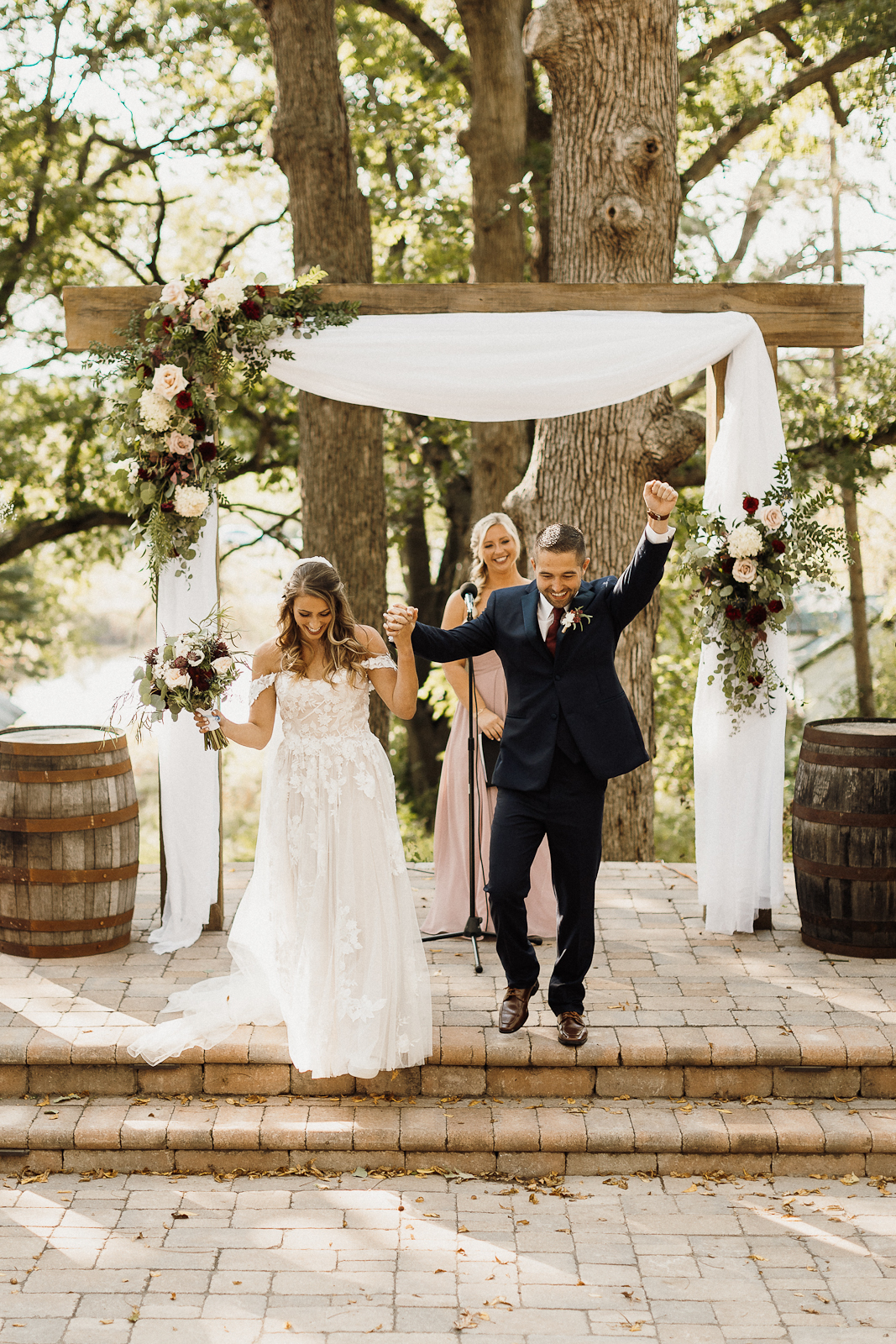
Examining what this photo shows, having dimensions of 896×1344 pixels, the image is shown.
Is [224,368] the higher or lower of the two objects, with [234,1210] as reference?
higher

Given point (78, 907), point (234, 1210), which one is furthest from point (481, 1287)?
point (78, 907)

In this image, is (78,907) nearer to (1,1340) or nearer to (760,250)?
(1,1340)

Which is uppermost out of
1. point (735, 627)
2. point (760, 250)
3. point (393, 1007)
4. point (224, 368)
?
point (760, 250)

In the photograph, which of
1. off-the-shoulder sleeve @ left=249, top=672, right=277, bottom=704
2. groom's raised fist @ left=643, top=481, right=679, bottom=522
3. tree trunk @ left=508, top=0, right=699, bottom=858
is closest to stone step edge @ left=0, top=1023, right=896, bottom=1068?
off-the-shoulder sleeve @ left=249, top=672, right=277, bottom=704

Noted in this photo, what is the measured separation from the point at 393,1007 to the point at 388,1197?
62 centimetres

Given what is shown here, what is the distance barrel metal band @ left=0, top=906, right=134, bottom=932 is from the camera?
5.38 meters

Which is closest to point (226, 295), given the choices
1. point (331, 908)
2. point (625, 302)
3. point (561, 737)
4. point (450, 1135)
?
point (625, 302)

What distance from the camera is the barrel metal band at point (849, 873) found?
530 cm

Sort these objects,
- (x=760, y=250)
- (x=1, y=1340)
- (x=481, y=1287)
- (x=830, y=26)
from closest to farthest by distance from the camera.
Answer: (x=1, y=1340), (x=481, y=1287), (x=830, y=26), (x=760, y=250)

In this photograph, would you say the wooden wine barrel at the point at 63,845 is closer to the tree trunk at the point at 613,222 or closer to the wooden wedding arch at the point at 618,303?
the wooden wedding arch at the point at 618,303

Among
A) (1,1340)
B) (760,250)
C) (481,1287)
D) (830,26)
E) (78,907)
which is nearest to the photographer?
(1,1340)

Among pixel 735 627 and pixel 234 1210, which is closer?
pixel 234 1210

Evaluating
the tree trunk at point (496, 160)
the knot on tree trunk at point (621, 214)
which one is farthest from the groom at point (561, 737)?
the tree trunk at point (496, 160)

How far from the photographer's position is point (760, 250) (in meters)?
14.8
